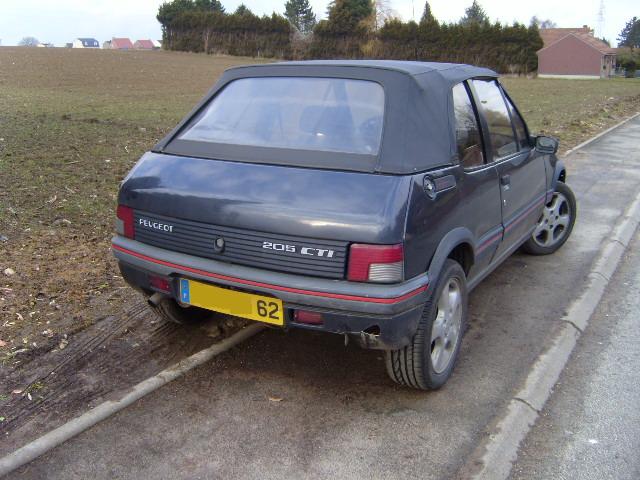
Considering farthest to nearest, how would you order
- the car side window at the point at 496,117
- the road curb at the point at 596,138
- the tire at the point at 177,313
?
the road curb at the point at 596,138
the car side window at the point at 496,117
the tire at the point at 177,313

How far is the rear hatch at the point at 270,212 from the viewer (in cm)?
289

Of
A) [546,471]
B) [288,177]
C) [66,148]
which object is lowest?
[546,471]

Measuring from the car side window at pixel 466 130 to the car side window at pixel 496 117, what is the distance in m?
→ 0.23

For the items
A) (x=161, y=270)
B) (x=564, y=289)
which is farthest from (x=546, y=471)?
(x=564, y=289)

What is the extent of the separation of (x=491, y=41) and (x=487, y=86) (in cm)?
5917

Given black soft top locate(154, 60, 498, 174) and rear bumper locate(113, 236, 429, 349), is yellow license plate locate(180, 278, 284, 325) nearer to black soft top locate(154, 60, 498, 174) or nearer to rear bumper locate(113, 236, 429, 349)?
rear bumper locate(113, 236, 429, 349)

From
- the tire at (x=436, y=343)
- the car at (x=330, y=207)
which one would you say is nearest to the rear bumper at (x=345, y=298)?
the car at (x=330, y=207)

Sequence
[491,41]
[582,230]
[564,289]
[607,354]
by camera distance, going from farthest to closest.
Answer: [491,41], [582,230], [564,289], [607,354]

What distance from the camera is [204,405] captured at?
332 cm

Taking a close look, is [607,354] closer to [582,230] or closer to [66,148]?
[582,230]

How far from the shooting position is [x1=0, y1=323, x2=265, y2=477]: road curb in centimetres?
284

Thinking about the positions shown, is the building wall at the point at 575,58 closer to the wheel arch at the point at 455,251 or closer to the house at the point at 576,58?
the house at the point at 576,58

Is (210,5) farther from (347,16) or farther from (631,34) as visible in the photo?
(631,34)

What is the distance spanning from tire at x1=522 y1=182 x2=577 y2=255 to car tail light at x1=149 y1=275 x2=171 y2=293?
147 inches
